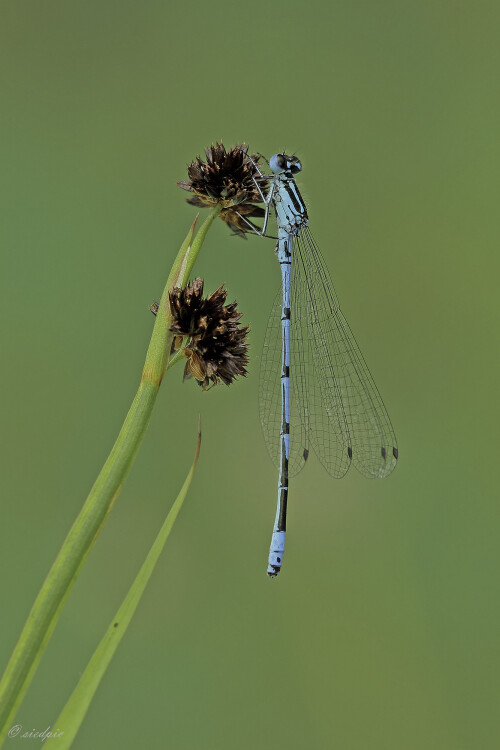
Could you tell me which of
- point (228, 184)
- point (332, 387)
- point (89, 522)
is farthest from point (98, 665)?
point (332, 387)

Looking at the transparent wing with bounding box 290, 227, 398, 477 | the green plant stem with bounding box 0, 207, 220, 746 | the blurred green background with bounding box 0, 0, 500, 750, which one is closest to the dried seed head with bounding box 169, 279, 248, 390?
the green plant stem with bounding box 0, 207, 220, 746

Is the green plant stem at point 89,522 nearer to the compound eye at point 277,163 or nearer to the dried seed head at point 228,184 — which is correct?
the dried seed head at point 228,184

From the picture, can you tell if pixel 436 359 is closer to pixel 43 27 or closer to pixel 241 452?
pixel 241 452

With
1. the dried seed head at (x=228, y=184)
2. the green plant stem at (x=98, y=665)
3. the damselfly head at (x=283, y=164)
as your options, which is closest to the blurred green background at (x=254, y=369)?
the damselfly head at (x=283, y=164)

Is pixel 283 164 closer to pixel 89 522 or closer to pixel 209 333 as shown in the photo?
pixel 209 333

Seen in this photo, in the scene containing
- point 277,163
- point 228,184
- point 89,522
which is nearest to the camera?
point 89,522

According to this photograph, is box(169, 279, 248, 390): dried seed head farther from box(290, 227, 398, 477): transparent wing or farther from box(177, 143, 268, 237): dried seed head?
box(290, 227, 398, 477): transparent wing
